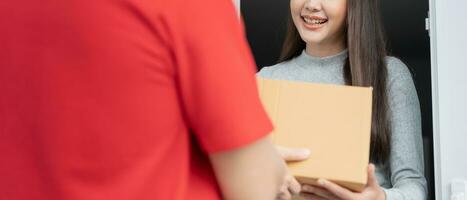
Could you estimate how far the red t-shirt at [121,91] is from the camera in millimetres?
559

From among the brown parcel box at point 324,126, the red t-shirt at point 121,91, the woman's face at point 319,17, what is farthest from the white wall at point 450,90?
the red t-shirt at point 121,91

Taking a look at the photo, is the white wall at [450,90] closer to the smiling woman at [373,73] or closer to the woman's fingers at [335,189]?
the smiling woman at [373,73]

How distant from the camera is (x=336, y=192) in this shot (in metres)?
0.96

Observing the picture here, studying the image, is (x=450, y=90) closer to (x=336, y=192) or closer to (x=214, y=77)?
(x=336, y=192)

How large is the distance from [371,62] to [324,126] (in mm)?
544

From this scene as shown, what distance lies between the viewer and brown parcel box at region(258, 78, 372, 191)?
37.2 inches

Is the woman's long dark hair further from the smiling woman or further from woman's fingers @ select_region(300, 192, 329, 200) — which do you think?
woman's fingers @ select_region(300, 192, 329, 200)

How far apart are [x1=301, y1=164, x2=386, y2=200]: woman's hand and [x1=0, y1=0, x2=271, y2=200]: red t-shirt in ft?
1.31

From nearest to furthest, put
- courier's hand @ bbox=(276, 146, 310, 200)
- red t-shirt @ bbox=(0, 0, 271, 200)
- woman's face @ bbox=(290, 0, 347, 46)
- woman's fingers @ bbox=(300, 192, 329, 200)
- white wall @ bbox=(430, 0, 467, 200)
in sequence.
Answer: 1. red t-shirt @ bbox=(0, 0, 271, 200)
2. courier's hand @ bbox=(276, 146, 310, 200)
3. woman's fingers @ bbox=(300, 192, 329, 200)
4. white wall @ bbox=(430, 0, 467, 200)
5. woman's face @ bbox=(290, 0, 347, 46)

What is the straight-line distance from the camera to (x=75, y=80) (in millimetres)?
571

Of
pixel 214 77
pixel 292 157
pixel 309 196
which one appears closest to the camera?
pixel 214 77

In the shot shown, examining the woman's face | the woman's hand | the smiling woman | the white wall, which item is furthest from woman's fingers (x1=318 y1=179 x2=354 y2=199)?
the woman's face

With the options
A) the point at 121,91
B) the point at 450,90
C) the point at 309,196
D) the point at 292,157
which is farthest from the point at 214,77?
the point at 450,90

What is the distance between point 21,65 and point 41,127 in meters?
0.07
